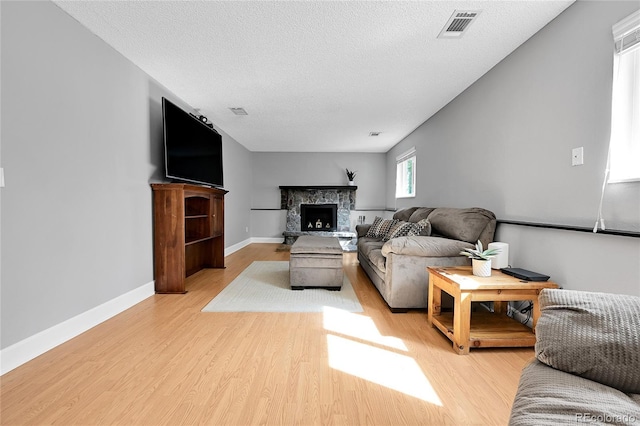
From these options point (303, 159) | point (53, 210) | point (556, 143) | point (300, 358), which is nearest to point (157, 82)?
point (53, 210)

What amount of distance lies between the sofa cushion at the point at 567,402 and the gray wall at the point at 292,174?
6.90 metres

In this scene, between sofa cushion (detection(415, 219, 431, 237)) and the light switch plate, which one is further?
sofa cushion (detection(415, 219, 431, 237))

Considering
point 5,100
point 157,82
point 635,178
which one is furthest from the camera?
point 157,82

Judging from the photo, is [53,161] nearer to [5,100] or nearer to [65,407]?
[5,100]

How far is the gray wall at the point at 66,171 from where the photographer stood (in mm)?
1830

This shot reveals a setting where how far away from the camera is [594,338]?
36.1 inches

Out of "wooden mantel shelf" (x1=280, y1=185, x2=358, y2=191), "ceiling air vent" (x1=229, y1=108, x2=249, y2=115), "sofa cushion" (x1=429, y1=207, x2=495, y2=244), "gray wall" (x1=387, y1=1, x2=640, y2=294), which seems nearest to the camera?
"gray wall" (x1=387, y1=1, x2=640, y2=294)

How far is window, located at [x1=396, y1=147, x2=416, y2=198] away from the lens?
18.8 ft

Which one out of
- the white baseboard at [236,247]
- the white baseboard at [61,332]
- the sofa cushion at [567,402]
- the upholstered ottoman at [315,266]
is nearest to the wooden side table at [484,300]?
the sofa cushion at [567,402]

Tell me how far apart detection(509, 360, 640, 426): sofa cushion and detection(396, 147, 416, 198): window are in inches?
191

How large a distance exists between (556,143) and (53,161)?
11.2ft

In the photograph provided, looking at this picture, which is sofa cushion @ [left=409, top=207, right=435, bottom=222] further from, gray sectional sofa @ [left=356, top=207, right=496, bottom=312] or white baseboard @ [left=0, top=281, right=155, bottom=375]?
white baseboard @ [left=0, top=281, right=155, bottom=375]

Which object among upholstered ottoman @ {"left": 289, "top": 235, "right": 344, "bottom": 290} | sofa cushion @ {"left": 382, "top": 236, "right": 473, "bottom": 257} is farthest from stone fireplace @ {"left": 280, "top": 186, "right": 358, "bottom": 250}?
sofa cushion @ {"left": 382, "top": 236, "right": 473, "bottom": 257}

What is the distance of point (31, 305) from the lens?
193cm
